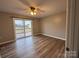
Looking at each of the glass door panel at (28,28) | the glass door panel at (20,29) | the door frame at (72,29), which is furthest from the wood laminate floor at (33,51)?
the glass door panel at (28,28)

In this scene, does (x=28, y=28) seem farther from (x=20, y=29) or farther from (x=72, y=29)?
(x=72, y=29)

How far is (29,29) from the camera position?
756 centimetres

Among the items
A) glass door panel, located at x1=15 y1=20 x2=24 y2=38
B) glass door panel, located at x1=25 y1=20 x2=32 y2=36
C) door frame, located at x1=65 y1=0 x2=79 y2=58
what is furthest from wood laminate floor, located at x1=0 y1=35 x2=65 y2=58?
glass door panel, located at x1=25 y1=20 x2=32 y2=36

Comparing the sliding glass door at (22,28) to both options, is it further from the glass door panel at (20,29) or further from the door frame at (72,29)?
the door frame at (72,29)

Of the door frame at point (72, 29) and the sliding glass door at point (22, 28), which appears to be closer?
the door frame at point (72, 29)

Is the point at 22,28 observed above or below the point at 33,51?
above

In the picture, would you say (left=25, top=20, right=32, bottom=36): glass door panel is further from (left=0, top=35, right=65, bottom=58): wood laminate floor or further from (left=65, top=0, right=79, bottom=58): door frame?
(left=65, top=0, right=79, bottom=58): door frame

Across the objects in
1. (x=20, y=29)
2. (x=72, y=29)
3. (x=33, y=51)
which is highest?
(x=72, y=29)

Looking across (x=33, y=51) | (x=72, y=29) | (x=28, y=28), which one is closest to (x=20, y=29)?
(x=28, y=28)

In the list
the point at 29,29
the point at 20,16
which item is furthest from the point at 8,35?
the point at 29,29

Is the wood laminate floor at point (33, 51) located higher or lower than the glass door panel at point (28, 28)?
lower

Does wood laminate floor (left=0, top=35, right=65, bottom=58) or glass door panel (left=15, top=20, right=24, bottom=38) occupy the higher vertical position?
glass door panel (left=15, top=20, right=24, bottom=38)

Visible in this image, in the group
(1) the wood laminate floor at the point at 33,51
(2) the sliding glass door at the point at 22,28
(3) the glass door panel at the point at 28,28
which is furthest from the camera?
(3) the glass door panel at the point at 28,28

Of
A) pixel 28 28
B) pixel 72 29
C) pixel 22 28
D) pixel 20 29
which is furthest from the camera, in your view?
pixel 28 28
